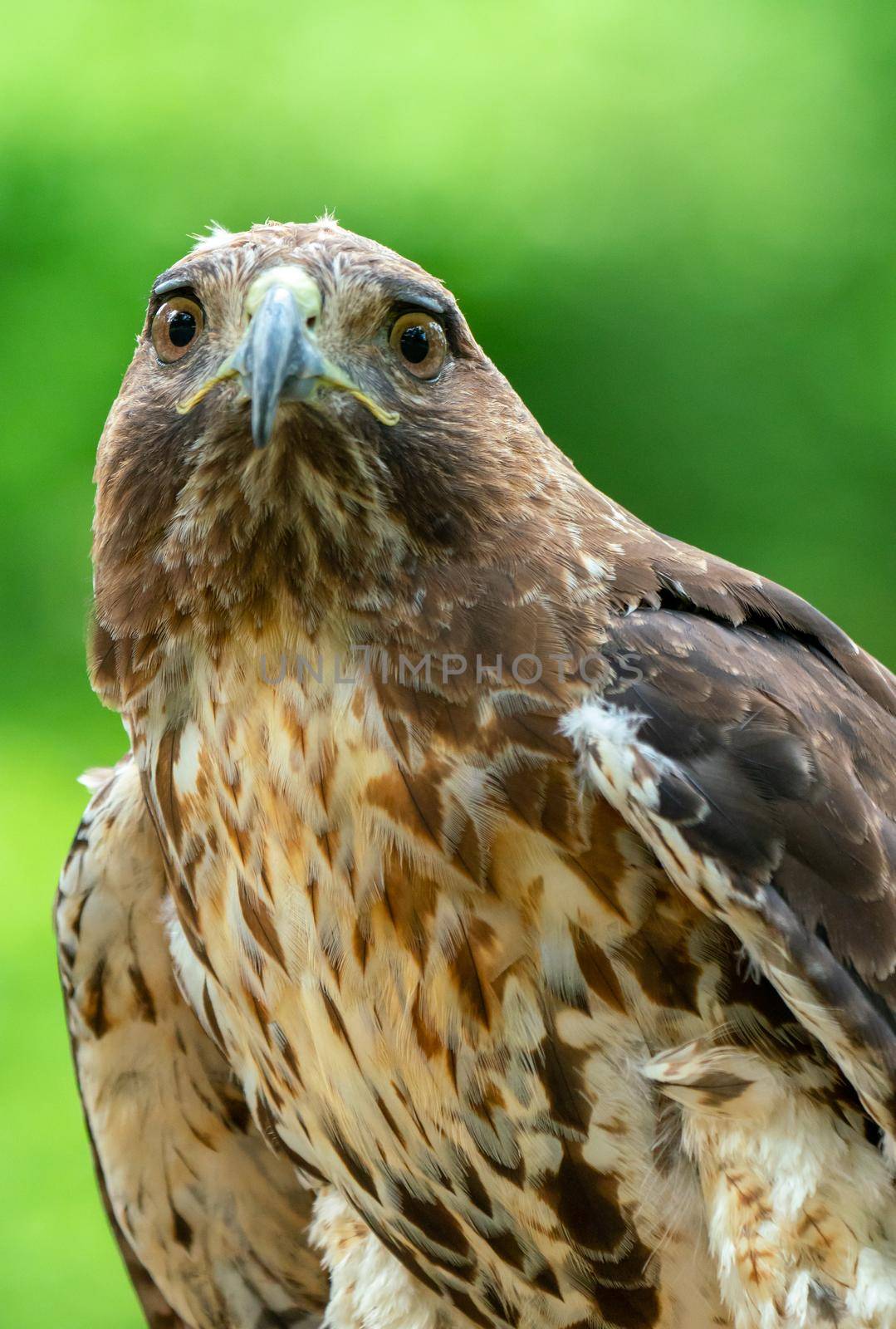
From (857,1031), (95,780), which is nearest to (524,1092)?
(857,1031)

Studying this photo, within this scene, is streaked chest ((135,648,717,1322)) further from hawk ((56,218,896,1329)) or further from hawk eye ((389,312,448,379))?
hawk eye ((389,312,448,379))

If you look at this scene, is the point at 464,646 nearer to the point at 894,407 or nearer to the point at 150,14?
the point at 894,407

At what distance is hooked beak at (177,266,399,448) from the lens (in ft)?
5.90

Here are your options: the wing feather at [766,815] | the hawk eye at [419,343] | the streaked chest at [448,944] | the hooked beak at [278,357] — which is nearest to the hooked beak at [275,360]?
the hooked beak at [278,357]

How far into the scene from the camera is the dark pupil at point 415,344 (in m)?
2.04

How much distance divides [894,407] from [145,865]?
265 cm

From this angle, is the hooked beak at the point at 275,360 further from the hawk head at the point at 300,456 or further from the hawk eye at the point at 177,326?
the hawk eye at the point at 177,326

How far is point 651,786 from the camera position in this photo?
5.83ft

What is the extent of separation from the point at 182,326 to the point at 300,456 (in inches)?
10.7

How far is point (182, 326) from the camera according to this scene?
2059 millimetres

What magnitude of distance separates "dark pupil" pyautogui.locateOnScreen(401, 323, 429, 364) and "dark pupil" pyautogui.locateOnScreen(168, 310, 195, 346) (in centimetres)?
27

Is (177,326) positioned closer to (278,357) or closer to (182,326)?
(182,326)

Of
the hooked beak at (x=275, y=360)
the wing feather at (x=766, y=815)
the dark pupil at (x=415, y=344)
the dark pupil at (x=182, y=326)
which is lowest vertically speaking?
the wing feather at (x=766, y=815)

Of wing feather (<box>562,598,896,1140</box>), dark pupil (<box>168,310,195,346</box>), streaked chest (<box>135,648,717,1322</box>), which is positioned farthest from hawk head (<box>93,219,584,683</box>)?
wing feather (<box>562,598,896,1140</box>)
